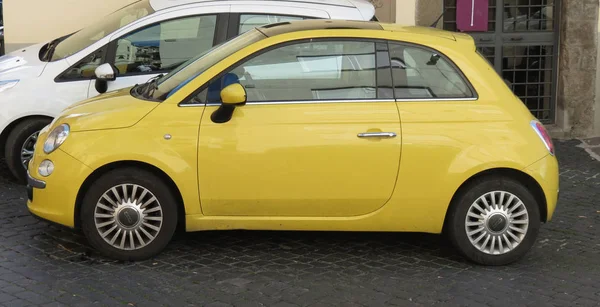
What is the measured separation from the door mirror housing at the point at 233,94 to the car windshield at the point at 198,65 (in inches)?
15.1

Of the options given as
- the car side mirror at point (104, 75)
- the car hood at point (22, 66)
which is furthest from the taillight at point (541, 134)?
the car hood at point (22, 66)

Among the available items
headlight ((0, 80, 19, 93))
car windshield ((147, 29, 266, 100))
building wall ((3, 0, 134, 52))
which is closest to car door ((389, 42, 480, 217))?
car windshield ((147, 29, 266, 100))

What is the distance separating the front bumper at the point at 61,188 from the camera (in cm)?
627

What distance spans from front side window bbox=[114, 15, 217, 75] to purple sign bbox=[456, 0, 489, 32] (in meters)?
4.26

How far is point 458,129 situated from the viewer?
637cm

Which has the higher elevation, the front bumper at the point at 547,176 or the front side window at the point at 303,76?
the front side window at the point at 303,76

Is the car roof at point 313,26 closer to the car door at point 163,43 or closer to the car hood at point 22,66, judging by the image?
the car door at point 163,43

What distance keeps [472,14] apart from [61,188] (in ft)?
23.8

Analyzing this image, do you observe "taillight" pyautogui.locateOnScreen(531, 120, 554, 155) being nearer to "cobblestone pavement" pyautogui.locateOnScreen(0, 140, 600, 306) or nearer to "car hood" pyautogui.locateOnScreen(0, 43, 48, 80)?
"cobblestone pavement" pyautogui.locateOnScreen(0, 140, 600, 306)

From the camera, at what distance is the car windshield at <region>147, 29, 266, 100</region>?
21.5 feet

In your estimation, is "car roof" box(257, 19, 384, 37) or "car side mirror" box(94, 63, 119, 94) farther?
"car side mirror" box(94, 63, 119, 94)

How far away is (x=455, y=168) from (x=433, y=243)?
92cm

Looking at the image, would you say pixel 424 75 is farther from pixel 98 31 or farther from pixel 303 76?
pixel 98 31

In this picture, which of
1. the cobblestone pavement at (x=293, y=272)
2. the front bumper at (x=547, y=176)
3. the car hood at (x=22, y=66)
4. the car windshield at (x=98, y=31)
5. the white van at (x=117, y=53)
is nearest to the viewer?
the cobblestone pavement at (x=293, y=272)
